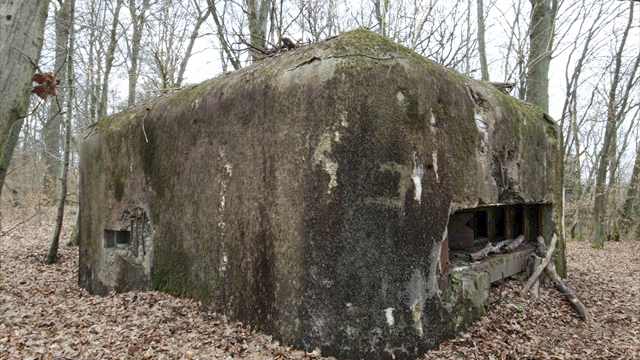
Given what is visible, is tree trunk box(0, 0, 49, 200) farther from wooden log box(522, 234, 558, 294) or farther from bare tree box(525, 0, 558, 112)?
bare tree box(525, 0, 558, 112)

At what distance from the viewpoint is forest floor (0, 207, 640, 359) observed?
329 centimetres

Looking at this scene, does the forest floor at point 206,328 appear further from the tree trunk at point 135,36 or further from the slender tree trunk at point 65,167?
the tree trunk at point 135,36

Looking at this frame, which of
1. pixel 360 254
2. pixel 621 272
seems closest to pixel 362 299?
pixel 360 254

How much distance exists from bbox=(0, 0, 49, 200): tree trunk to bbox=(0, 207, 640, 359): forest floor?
1.58 m

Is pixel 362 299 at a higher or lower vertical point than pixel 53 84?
lower

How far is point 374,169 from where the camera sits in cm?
332

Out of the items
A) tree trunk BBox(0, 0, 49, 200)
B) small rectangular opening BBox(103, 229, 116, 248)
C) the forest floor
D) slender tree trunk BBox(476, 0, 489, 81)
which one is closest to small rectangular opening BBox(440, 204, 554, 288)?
the forest floor

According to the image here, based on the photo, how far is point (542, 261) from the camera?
213 inches

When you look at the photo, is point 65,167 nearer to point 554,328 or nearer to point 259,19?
point 259,19

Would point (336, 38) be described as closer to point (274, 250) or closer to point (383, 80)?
point (383, 80)

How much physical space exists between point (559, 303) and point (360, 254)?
10.1 feet

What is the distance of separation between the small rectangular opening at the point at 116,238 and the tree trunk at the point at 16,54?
2.45 m

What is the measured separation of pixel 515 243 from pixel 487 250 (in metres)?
0.84

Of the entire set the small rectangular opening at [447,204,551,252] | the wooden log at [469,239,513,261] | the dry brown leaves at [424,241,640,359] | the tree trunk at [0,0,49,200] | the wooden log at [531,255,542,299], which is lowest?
the dry brown leaves at [424,241,640,359]
